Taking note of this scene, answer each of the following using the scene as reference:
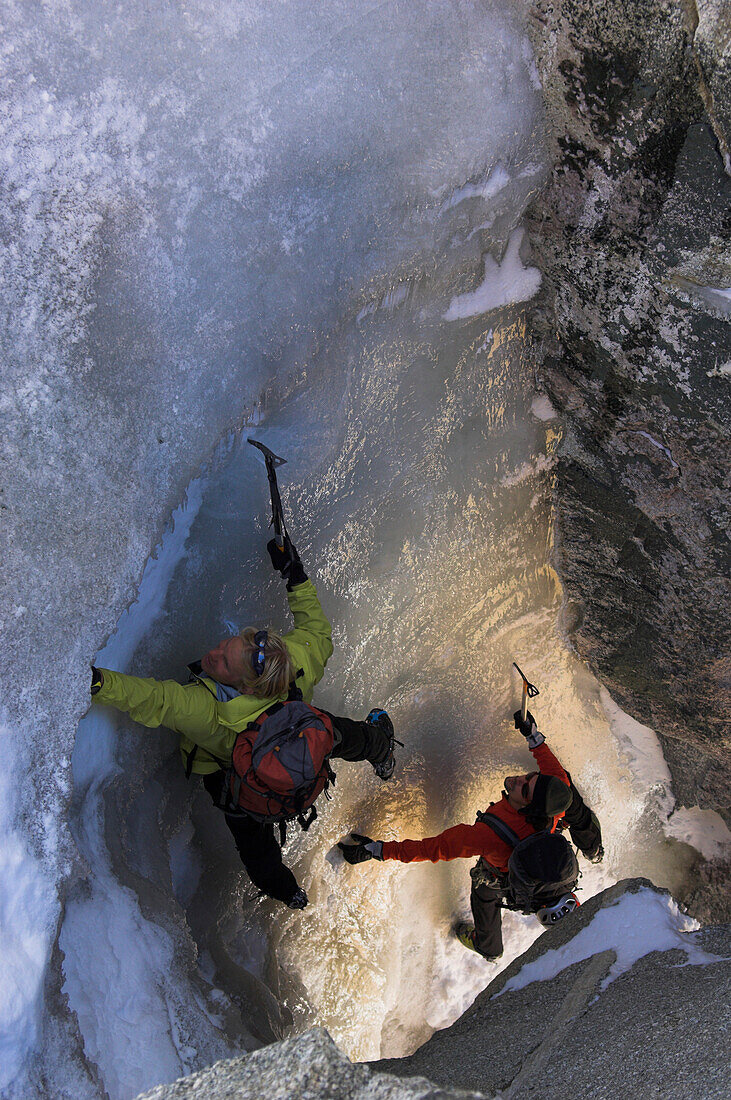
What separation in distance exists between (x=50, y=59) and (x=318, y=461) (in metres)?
1.69

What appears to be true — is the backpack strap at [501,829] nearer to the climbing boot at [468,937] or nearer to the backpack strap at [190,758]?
the climbing boot at [468,937]

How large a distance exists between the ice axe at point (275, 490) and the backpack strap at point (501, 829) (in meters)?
1.92

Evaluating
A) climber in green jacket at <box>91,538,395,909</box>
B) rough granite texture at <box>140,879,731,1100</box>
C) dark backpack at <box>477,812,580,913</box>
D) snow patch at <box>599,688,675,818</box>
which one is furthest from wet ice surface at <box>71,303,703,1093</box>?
dark backpack at <box>477,812,580,913</box>

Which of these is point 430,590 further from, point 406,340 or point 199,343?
point 199,343

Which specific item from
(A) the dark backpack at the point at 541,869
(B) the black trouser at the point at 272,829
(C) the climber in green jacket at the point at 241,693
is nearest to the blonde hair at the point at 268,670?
(C) the climber in green jacket at the point at 241,693

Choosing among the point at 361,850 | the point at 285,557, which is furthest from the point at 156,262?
the point at 361,850

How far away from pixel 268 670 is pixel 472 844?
186cm

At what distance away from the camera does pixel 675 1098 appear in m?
2.13

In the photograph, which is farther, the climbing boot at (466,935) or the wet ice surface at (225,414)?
the climbing boot at (466,935)

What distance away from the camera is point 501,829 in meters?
4.19

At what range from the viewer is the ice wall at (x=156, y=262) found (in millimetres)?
2445

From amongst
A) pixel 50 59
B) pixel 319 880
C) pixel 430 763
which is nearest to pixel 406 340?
pixel 50 59

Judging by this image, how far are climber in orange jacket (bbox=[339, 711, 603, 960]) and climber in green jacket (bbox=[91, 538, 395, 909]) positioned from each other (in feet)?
3.09

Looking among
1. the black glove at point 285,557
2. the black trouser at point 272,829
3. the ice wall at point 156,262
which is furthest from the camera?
the black trouser at point 272,829
